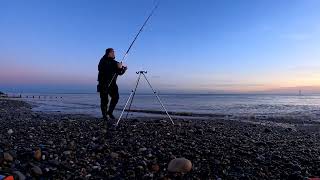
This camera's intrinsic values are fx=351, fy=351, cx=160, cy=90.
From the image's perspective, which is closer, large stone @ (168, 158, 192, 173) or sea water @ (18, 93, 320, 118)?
large stone @ (168, 158, 192, 173)

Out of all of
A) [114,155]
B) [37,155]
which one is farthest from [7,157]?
[114,155]

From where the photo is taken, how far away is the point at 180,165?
6.90m

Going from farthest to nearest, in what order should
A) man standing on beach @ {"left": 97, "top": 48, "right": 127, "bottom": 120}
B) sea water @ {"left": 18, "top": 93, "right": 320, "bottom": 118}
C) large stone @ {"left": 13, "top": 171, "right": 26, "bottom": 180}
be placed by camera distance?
1. sea water @ {"left": 18, "top": 93, "right": 320, "bottom": 118}
2. man standing on beach @ {"left": 97, "top": 48, "right": 127, "bottom": 120}
3. large stone @ {"left": 13, "top": 171, "right": 26, "bottom": 180}

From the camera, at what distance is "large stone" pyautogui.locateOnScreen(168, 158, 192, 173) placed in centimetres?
685

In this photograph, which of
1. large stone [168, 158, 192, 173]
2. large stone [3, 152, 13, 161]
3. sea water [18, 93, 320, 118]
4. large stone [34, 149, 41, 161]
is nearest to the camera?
large stone [3, 152, 13, 161]

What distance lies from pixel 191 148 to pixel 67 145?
2939 mm

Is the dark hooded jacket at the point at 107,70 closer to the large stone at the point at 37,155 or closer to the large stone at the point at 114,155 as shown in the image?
the large stone at the point at 114,155

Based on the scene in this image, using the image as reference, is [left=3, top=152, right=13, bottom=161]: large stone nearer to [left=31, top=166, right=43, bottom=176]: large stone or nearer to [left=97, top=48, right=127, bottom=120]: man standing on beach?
[left=31, top=166, right=43, bottom=176]: large stone

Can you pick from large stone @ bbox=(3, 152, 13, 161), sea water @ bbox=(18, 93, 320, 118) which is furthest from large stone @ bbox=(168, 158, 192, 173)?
sea water @ bbox=(18, 93, 320, 118)

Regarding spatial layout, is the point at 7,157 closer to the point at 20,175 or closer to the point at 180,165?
the point at 20,175

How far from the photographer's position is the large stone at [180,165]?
6847 mm

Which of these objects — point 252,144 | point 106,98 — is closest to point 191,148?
point 252,144

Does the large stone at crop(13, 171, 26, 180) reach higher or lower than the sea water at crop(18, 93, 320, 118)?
higher

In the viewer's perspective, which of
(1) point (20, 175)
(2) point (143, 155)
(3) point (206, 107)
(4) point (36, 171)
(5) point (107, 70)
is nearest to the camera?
(1) point (20, 175)
